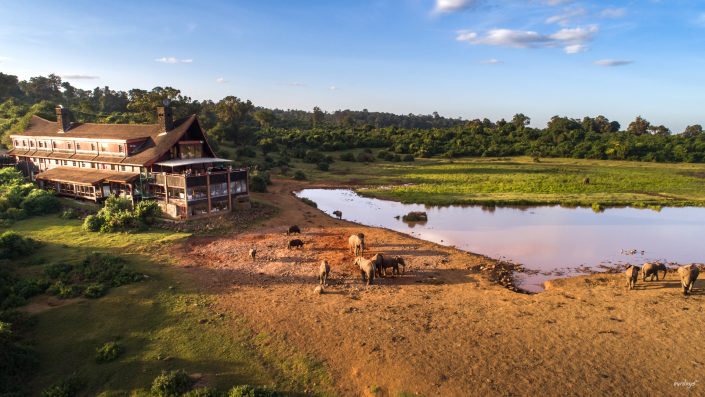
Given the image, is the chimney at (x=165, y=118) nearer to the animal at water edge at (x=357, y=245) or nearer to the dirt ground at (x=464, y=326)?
the dirt ground at (x=464, y=326)

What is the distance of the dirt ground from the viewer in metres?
15.1

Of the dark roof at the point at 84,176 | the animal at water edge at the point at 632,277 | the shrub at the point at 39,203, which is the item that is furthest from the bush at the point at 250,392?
the shrub at the point at 39,203

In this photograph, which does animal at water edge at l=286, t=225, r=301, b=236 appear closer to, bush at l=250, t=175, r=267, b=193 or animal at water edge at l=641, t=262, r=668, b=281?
bush at l=250, t=175, r=267, b=193

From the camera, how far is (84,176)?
4100 cm

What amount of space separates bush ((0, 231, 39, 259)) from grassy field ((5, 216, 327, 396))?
2.82 meters

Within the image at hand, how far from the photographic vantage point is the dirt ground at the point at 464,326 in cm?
1506

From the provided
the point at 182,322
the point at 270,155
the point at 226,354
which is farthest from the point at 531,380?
the point at 270,155

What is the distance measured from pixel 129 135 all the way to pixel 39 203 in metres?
9.90

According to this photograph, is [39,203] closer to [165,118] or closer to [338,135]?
[165,118]

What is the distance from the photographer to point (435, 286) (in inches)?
933

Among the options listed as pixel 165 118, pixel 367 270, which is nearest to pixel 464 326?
pixel 367 270

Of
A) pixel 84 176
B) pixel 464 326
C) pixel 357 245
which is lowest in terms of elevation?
pixel 464 326

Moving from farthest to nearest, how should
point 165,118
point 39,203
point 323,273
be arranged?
point 165,118
point 39,203
point 323,273

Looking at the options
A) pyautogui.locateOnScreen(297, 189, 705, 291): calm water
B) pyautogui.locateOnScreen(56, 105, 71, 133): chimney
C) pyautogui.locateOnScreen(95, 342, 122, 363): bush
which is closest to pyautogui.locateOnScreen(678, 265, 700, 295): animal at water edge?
pyautogui.locateOnScreen(297, 189, 705, 291): calm water
